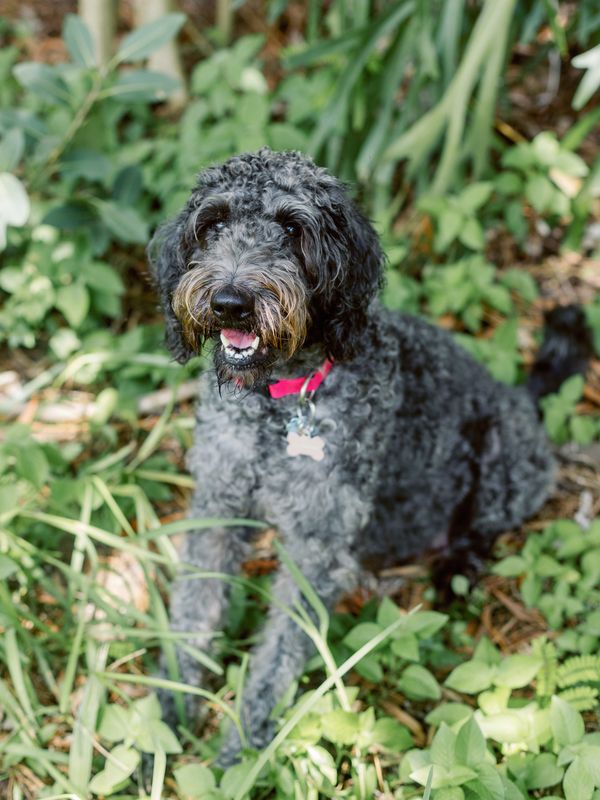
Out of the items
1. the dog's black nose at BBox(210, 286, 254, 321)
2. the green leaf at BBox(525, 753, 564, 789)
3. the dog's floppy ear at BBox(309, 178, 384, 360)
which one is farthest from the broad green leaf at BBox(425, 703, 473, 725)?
the dog's black nose at BBox(210, 286, 254, 321)

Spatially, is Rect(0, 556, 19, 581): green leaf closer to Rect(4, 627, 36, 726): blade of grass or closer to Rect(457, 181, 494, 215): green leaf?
Rect(4, 627, 36, 726): blade of grass

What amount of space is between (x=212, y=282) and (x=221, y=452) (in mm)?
696

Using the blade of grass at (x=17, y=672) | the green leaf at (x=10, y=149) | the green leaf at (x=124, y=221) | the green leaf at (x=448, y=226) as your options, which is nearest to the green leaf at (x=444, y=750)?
the blade of grass at (x=17, y=672)

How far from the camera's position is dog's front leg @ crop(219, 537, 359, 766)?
2965 millimetres

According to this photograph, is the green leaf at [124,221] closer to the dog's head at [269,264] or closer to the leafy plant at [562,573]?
the dog's head at [269,264]

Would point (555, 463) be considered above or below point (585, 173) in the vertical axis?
below

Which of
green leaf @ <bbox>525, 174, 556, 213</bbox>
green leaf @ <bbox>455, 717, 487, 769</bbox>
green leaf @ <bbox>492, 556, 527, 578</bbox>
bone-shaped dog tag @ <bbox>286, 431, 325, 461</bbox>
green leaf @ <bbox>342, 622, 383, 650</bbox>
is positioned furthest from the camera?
green leaf @ <bbox>525, 174, 556, 213</bbox>

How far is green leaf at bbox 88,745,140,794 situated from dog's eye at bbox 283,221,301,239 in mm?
1770

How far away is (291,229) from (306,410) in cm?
63

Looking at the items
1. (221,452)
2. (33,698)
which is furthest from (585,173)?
(33,698)

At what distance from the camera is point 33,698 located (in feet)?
9.61

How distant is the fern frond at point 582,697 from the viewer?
2.64 meters

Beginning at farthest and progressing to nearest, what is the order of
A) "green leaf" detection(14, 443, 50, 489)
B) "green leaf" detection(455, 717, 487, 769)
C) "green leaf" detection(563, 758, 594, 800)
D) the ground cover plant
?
"green leaf" detection(14, 443, 50, 489)
the ground cover plant
"green leaf" detection(455, 717, 487, 769)
"green leaf" detection(563, 758, 594, 800)

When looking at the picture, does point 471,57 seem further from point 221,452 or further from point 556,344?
A: point 221,452
